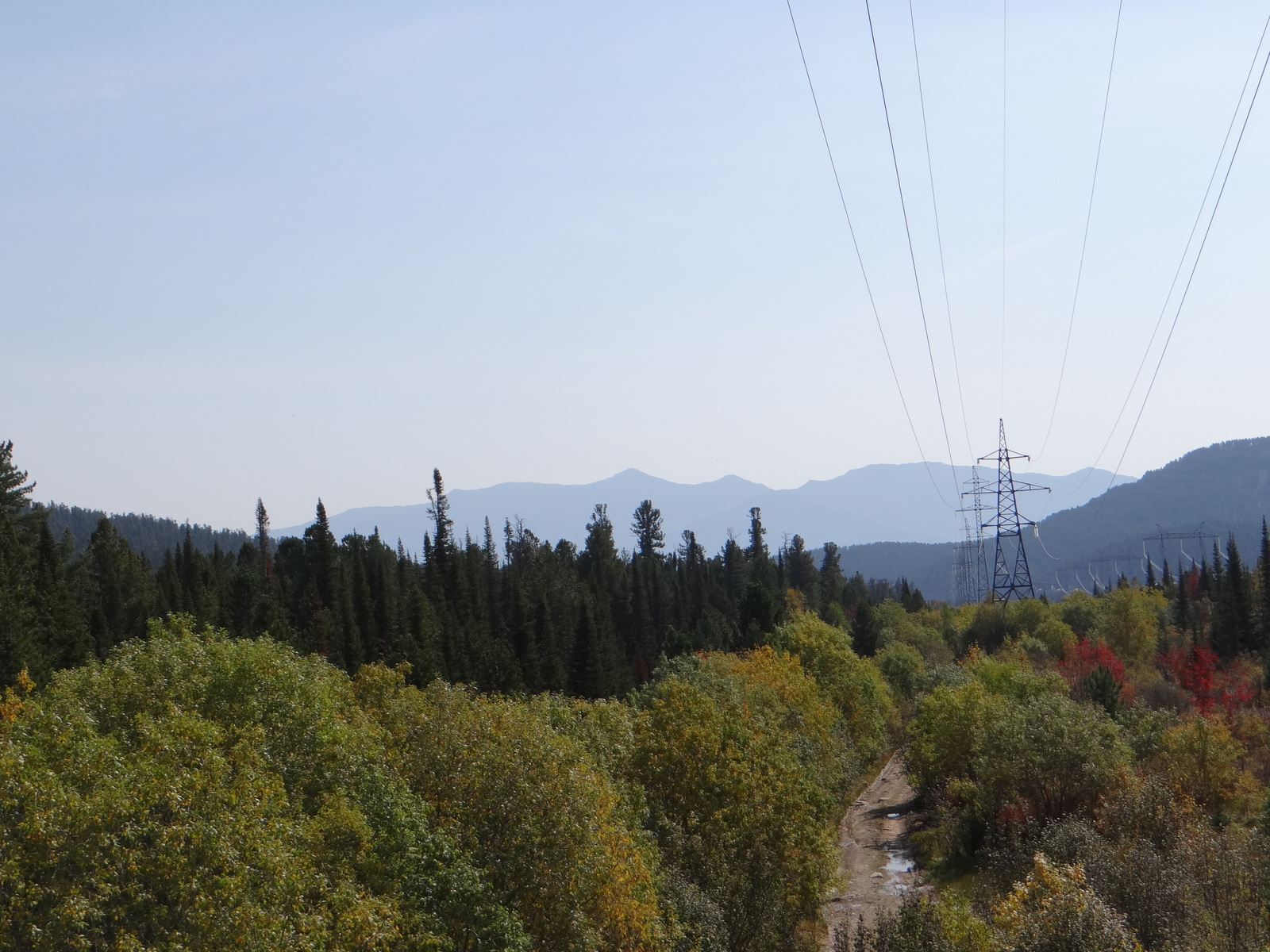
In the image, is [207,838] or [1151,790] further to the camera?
[1151,790]

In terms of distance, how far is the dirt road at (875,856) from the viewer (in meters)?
49.9

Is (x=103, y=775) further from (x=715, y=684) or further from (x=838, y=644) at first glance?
(x=838, y=644)

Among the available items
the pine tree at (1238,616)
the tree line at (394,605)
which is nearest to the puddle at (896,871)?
the tree line at (394,605)

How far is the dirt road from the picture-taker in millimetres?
49906

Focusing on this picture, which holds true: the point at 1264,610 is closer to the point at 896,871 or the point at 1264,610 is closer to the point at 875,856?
the point at 875,856

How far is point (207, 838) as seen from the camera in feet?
60.9

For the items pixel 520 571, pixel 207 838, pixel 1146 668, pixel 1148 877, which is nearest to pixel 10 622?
pixel 207 838

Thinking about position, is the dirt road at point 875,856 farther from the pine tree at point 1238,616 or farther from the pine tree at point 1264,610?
the pine tree at point 1238,616

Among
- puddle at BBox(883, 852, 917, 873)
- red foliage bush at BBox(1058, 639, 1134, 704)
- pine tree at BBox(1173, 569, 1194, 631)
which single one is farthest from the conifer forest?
pine tree at BBox(1173, 569, 1194, 631)

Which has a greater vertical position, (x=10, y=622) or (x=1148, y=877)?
(x=10, y=622)

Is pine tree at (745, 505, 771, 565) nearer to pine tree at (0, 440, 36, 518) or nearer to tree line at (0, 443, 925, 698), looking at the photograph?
tree line at (0, 443, 925, 698)

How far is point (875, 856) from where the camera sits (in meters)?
59.8

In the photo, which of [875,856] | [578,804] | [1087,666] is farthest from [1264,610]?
[578,804]

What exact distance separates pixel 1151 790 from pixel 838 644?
43374 millimetres
